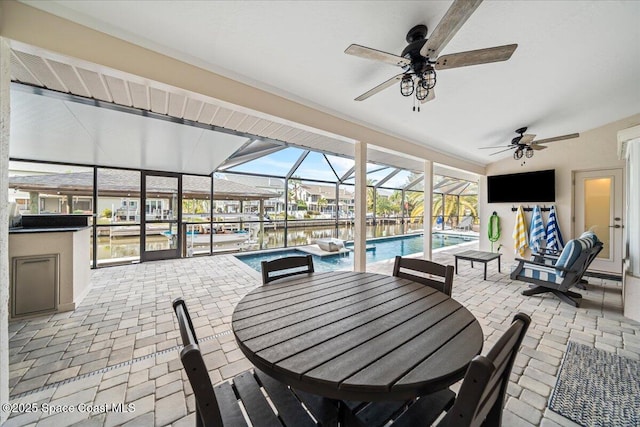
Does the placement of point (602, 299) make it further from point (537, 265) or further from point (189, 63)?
point (189, 63)

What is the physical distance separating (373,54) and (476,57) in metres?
0.78

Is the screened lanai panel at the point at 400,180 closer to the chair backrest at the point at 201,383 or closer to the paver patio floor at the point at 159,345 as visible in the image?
the paver patio floor at the point at 159,345

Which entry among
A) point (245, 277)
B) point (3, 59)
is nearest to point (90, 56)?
point (3, 59)

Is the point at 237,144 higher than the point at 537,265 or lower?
higher

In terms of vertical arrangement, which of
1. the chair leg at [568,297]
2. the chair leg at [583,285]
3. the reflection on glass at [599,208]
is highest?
the reflection on glass at [599,208]

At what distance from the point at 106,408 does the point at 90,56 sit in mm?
2628

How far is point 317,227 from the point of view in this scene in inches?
344

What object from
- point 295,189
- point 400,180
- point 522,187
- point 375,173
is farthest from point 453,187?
point 295,189

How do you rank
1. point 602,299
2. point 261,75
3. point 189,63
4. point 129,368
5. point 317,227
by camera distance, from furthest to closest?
point 317,227 → point 602,299 → point 261,75 → point 189,63 → point 129,368

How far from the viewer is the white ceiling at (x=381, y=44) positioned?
1.81 metres

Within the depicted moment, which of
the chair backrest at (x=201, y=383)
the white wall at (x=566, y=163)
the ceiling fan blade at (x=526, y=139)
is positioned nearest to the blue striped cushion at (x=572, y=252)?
the ceiling fan blade at (x=526, y=139)

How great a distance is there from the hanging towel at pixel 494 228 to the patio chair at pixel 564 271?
281cm

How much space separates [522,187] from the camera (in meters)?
5.90

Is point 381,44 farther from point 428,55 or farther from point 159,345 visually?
point 159,345
